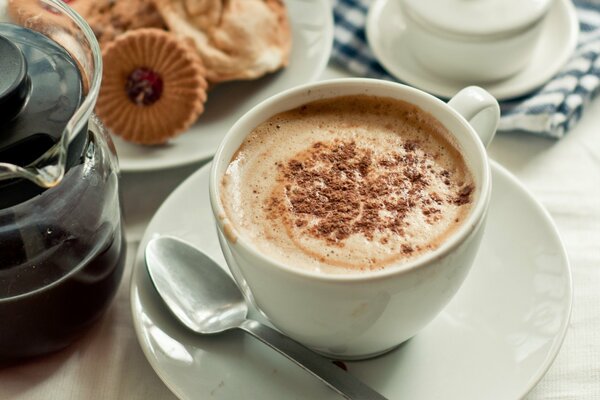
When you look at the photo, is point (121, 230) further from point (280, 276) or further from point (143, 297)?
point (280, 276)

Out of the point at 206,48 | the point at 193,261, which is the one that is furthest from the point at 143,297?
the point at 206,48

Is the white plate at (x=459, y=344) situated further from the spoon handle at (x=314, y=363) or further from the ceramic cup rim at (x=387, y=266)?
the ceramic cup rim at (x=387, y=266)

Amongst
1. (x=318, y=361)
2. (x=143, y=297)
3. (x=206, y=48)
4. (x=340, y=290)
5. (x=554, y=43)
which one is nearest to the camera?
(x=340, y=290)

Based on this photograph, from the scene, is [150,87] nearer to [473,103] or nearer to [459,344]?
[473,103]

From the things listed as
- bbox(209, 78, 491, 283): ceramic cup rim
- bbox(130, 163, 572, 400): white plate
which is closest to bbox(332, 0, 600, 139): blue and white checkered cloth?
bbox(130, 163, 572, 400): white plate

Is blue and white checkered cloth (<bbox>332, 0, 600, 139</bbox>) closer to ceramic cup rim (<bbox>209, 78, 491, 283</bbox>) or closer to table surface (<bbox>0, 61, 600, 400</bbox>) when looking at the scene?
table surface (<bbox>0, 61, 600, 400</bbox>)
